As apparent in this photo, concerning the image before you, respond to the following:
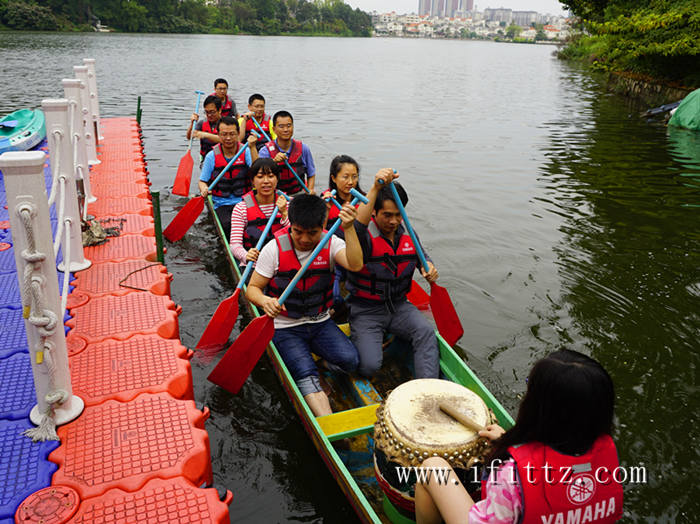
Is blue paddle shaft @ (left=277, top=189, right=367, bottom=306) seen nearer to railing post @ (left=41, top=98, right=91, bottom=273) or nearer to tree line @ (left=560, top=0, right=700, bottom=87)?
railing post @ (left=41, top=98, right=91, bottom=273)

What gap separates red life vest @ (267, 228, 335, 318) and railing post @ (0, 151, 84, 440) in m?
1.57

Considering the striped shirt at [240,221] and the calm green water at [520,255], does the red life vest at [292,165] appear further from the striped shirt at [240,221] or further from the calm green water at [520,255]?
the striped shirt at [240,221]

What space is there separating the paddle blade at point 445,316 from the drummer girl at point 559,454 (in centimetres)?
272

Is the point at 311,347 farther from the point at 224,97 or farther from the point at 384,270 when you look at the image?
the point at 224,97

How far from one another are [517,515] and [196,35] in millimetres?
78383

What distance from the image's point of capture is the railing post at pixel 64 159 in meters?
3.96

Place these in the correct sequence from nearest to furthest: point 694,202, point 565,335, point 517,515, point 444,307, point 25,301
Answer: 1. point 517,515
2. point 25,301
3. point 444,307
4. point 565,335
5. point 694,202

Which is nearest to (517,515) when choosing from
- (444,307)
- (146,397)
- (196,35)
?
(146,397)

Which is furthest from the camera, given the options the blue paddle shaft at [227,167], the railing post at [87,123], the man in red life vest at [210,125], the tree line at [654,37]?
the tree line at [654,37]

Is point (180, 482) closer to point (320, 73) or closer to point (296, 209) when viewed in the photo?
point (296, 209)

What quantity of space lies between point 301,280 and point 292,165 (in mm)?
3437

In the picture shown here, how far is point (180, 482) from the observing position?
266cm

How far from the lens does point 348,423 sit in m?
3.46

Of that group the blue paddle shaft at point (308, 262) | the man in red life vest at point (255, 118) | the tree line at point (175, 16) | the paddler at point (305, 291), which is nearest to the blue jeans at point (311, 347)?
the paddler at point (305, 291)
